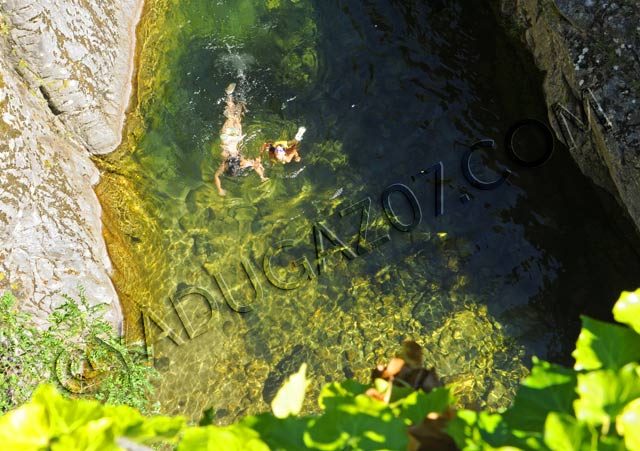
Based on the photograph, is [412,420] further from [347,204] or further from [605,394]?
[347,204]

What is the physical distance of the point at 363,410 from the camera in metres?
0.97

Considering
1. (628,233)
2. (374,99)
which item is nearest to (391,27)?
(374,99)

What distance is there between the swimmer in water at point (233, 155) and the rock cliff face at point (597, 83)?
2780 millimetres

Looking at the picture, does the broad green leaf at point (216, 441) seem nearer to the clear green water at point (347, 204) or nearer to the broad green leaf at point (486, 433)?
the broad green leaf at point (486, 433)

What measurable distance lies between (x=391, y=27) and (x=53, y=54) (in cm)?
329

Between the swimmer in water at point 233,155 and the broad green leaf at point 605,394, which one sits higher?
the swimmer in water at point 233,155

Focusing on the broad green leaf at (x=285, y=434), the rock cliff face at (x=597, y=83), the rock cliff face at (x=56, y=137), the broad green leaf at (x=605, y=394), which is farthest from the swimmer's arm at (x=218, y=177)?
the broad green leaf at (x=605, y=394)

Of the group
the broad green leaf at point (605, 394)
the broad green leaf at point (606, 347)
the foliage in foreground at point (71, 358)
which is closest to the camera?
the broad green leaf at point (605, 394)

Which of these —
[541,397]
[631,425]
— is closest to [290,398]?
[541,397]

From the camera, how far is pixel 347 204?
5.41 metres

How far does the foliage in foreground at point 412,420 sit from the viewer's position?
2.83ft

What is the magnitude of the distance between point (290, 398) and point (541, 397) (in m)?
0.45

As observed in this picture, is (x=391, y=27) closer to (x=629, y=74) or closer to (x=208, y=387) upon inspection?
(x=629, y=74)

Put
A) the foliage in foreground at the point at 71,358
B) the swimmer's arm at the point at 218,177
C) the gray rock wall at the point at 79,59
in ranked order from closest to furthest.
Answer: the foliage in foreground at the point at 71,358, the gray rock wall at the point at 79,59, the swimmer's arm at the point at 218,177
